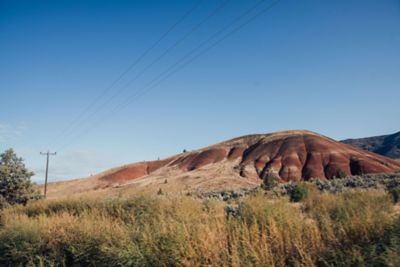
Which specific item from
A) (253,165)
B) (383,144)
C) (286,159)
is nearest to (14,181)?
(253,165)

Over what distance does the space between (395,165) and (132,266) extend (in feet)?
255

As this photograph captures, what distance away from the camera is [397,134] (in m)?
140

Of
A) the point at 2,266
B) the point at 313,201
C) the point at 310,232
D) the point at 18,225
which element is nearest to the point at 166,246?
the point at 310,232

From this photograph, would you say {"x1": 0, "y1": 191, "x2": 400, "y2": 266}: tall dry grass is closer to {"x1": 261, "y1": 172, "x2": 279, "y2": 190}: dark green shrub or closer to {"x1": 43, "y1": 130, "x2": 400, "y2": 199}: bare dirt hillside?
{"x1": 261, "y1": 172, "x2": 279, "y2": 190}: dark green shrub

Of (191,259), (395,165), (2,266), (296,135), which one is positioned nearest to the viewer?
(191,259)

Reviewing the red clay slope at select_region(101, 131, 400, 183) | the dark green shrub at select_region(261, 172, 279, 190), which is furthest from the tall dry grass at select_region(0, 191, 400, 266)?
the red clay slope at select_region(101, 131, 400, 183)

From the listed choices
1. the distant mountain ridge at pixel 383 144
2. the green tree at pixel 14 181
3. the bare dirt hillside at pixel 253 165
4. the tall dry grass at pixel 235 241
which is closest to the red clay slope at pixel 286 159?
the bare dirt hillside at pixel 253 165

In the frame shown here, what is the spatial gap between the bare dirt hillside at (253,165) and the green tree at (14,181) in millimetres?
19924

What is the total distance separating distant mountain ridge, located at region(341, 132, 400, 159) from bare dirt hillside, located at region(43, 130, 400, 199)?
2184 inches

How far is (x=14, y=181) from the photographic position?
3105cm

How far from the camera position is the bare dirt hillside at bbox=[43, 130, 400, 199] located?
64.2 m

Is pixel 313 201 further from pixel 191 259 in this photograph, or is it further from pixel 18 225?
pixel 18 225

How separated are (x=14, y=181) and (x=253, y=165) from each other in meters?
52.1

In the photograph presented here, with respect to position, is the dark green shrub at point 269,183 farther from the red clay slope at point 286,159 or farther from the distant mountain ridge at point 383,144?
the distant mountain ridge at point 383,144
